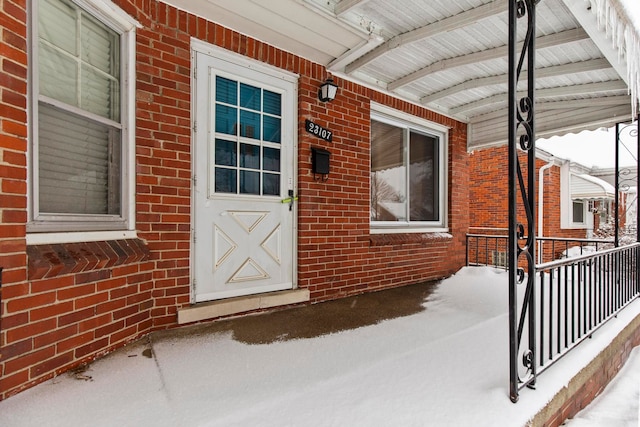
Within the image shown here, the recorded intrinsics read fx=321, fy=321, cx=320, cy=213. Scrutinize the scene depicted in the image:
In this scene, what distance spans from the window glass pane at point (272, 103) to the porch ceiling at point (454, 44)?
0.47 meters

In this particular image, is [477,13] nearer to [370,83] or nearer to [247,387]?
[370,83]

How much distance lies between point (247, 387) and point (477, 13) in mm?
3173

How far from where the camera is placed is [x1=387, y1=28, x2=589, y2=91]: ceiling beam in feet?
9.14

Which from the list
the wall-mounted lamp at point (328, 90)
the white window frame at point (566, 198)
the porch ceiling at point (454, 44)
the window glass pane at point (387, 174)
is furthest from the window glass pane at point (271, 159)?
the white window frame at point (566, 198)

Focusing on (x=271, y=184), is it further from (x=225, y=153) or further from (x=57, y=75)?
(x=57, y=75)

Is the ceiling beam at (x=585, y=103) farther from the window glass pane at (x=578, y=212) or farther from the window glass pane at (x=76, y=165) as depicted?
the window glass pane at (x=578, y=212)

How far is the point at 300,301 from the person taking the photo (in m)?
3.33

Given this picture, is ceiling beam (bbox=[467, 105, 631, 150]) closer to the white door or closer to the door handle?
the white door

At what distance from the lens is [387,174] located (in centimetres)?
448

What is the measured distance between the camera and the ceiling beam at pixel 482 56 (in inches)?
110

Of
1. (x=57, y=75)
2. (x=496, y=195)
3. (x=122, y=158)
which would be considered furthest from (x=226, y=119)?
(x=496, y=195)

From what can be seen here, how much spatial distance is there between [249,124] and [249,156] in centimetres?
31

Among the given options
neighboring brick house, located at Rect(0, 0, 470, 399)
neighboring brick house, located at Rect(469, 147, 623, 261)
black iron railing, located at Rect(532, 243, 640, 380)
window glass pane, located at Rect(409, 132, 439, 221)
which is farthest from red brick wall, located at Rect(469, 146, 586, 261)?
neighboring brick house, located at Rect(0, 0, 470, 399)

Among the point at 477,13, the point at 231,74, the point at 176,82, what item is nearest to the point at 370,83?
the point at 477,13
